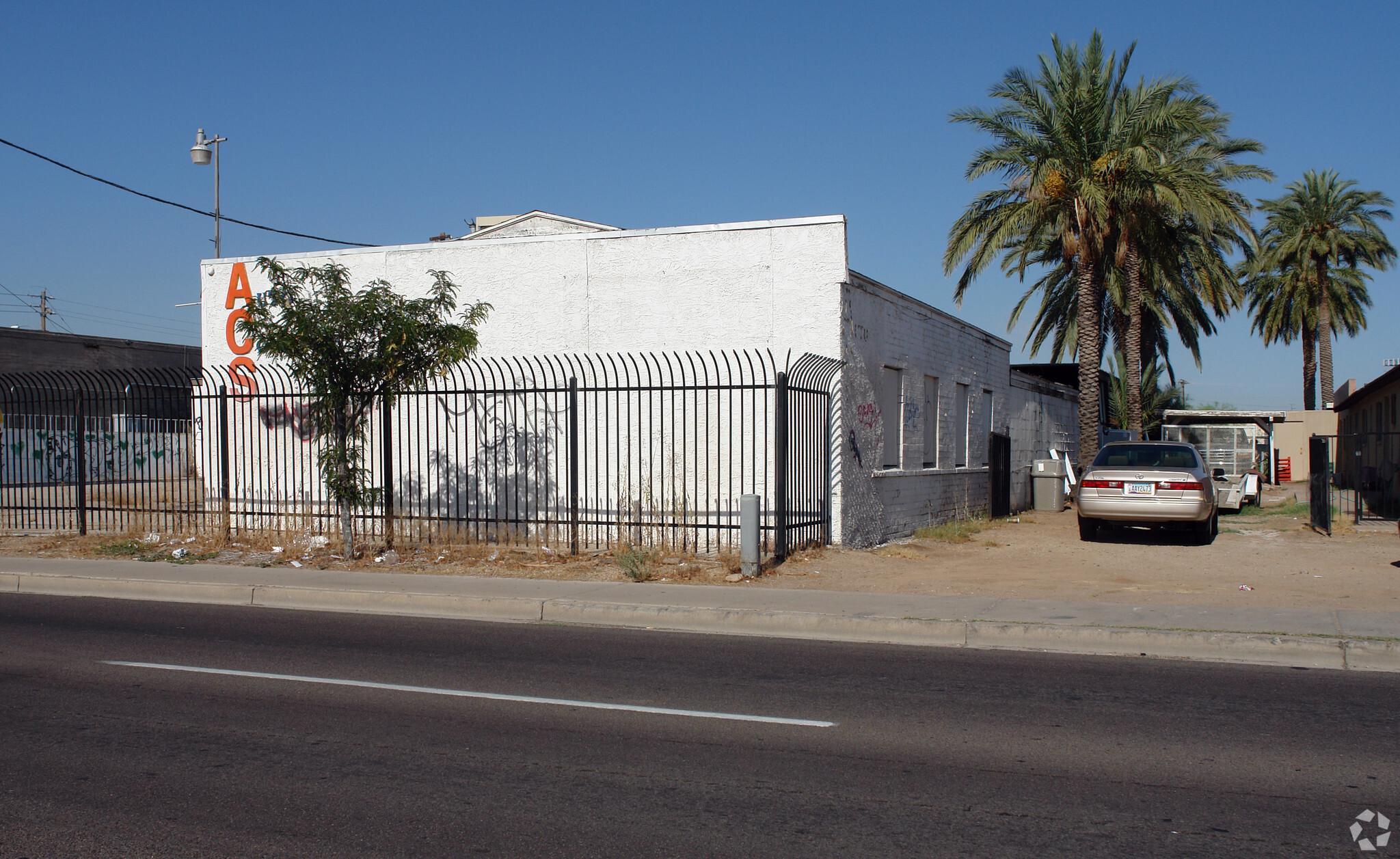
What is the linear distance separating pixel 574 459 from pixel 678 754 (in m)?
8.01

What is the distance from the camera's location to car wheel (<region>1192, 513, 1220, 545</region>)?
15.8m

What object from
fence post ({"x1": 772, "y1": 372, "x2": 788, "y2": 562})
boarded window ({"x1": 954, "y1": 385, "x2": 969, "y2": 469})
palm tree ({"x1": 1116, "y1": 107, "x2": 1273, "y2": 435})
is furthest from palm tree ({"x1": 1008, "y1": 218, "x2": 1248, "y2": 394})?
fence post ({"x1": 772, "y1": 372, "x2": 788, "y2": 562})

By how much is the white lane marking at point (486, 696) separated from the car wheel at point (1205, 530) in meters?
11.4

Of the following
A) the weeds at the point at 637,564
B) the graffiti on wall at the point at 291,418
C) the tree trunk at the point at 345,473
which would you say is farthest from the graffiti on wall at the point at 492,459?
the weeds at the point at 637,564

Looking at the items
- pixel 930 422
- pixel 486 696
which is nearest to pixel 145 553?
pixel 486 696

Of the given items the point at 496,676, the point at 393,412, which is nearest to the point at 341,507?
the point at 393,412

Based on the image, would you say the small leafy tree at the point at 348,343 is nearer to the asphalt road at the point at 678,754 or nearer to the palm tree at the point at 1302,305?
the asphalt road at the point at 678,754

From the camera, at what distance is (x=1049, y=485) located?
2411 cm

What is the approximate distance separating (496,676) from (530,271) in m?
9.16

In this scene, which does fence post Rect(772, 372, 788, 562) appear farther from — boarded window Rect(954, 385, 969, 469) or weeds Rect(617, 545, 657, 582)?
boarded window Rect(954, 385, 969, 469)

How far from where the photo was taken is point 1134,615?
9.44m

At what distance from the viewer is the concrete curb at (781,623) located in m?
8.30

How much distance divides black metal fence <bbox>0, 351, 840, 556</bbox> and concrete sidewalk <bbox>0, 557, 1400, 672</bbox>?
1929 mm

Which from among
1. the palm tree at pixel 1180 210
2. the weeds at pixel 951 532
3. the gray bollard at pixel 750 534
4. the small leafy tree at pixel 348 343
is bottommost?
the weeds at pixel 951 532
